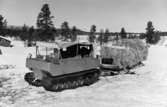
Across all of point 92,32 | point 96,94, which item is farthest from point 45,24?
point 96,94

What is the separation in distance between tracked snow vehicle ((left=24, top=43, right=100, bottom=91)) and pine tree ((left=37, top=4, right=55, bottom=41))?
116 feet

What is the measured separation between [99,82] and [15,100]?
228 inches

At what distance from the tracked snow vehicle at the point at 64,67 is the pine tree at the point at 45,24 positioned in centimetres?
3521

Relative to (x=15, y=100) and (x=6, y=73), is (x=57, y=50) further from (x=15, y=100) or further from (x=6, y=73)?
(x=6, y=73)

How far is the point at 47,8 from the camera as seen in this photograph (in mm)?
48719

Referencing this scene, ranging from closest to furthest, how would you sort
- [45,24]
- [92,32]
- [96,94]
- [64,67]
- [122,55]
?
1. [96,94]
2. [64,67]
3. [122,55]
4. [45,24]
5. [92,32]

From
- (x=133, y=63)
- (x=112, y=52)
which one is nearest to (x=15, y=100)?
(x=112, y=52)

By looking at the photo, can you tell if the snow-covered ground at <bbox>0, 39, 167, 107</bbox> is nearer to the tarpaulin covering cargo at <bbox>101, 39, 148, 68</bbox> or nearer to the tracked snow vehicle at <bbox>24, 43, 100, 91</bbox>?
the tracked snow vehicle at <bbox>24, 43, 100, 91</bbox>

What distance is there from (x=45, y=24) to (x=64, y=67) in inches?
1531

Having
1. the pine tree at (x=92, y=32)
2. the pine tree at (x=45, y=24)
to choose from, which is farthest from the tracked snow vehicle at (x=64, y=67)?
the pine tree at (x=92, y=32)

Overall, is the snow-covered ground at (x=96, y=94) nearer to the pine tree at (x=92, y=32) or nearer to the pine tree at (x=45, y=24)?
the pine tree at (x=45, y=24)

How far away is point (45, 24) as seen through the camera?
156ft

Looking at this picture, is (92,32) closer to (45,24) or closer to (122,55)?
(45,24)

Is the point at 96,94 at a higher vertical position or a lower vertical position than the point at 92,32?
lower
